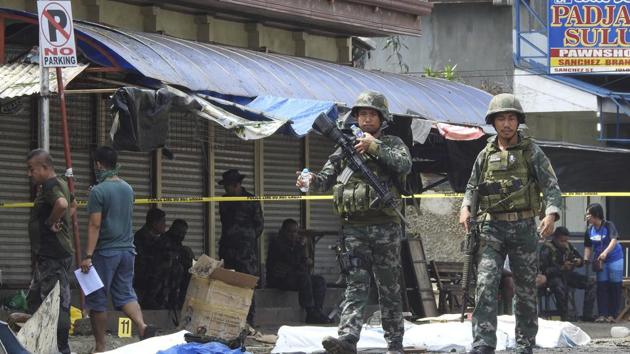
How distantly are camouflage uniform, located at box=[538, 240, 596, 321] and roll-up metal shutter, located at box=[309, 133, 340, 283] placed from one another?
9.96 feet

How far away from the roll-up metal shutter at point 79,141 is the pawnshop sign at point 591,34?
12.8 metres

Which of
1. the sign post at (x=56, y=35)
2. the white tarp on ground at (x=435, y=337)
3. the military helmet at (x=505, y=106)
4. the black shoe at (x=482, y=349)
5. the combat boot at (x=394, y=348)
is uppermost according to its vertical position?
the sign post at (x=56, y=35)

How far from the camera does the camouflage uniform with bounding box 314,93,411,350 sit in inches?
455

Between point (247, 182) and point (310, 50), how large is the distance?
278 centimetres

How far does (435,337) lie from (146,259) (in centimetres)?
403

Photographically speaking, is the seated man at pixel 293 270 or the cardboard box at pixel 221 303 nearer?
the cardboard box at pixel 221 303

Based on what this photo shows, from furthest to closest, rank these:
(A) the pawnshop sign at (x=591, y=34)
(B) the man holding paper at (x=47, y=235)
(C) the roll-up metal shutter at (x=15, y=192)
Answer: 1. (A) the pawnshop sign at (x=591, y=34)
2. (C) the roll-up metal shutter at (x=15, y=192)
3. (B) the man holding paper at (x=47, y=235)

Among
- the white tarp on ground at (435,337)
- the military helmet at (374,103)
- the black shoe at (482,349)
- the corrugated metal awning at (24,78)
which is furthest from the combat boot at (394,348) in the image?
the corrugated metal awning at (24,78)

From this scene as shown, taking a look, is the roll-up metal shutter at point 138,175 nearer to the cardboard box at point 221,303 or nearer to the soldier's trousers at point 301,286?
the soldier's trousers at point 301,286

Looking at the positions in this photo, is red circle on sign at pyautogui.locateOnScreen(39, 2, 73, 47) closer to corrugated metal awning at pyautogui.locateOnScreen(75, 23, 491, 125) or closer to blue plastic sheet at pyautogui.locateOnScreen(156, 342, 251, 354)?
corrugated metal awning at pyautogui.locateOnScreen(75, 23, 491, 125)

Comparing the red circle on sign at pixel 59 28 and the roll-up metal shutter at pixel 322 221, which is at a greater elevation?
the red circle on sign at pixel 59 28

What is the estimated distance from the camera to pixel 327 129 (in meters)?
11.8

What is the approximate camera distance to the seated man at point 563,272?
21.6 metres

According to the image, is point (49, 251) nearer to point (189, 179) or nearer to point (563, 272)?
point (189, 179)
